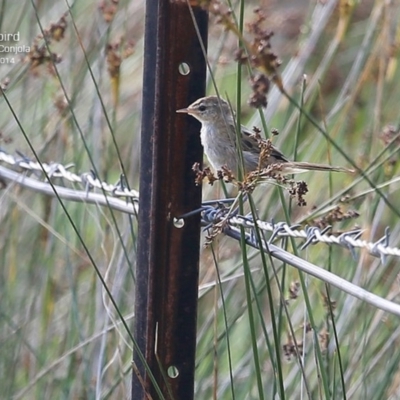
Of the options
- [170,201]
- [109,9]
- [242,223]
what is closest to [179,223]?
[170,201]

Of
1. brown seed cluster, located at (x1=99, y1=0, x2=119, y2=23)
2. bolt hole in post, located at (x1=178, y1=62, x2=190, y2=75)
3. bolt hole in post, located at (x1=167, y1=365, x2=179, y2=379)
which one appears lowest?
bolt hole in post, located at (x1=167, y1=365, x2=179, y2=379)

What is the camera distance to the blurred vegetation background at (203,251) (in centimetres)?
248

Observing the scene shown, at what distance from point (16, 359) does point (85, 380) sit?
288mm

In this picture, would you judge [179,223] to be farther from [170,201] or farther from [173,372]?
[173,372]

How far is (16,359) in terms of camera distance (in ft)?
9.41

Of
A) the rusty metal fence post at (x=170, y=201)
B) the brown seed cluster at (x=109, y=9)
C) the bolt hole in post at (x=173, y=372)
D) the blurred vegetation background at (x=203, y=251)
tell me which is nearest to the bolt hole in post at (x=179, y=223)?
the rusty metal fence post at (x=170, y=201)

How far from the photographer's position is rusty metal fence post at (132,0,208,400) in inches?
69.0

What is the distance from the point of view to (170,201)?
179 centimetres

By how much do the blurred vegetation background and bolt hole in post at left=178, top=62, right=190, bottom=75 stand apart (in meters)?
0.46

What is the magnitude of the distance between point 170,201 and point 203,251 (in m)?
1.39

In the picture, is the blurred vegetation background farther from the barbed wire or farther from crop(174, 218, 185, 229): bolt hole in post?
crop(174, 218, 185, 229): bolt hole in post

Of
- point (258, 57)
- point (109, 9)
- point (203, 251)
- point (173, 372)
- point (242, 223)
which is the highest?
point (109, 9)

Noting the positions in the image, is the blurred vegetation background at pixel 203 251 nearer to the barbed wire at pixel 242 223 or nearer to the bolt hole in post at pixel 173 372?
the barbed wire at pixel 242 223

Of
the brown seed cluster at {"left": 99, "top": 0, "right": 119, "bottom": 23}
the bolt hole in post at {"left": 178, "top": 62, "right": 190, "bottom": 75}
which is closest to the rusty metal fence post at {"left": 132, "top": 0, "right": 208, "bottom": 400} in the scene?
the bolt hole in post at {"left": 178, "top": 62, "right": 190, "bottom": 75}
